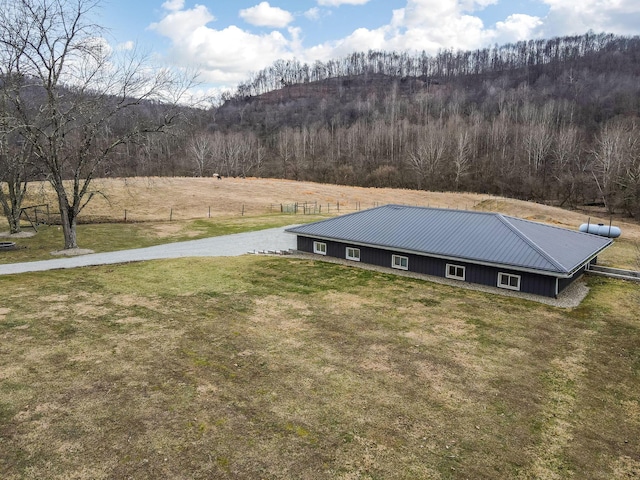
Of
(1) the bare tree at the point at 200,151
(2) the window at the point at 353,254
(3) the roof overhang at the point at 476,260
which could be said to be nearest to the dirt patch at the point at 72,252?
(3) the roof overhang at the point at 476,260

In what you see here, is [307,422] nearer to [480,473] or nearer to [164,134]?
[480,473]

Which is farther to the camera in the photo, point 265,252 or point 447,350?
point 265,252

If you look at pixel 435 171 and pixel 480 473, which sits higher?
pixel 435 171

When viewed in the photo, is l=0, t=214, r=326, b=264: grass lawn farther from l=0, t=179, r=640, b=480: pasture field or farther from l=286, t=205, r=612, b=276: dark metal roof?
l=286, t=205, r=612, b=276: dark metal roof

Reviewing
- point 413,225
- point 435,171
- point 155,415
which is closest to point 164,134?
point 413,225

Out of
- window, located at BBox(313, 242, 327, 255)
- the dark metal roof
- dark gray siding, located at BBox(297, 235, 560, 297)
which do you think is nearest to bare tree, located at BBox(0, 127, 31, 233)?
the dark metal roof

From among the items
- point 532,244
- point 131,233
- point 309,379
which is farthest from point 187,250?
point 532,244

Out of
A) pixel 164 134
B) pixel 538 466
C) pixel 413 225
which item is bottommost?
pixel 538 466

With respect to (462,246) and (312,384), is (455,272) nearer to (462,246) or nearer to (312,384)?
(462,246)
